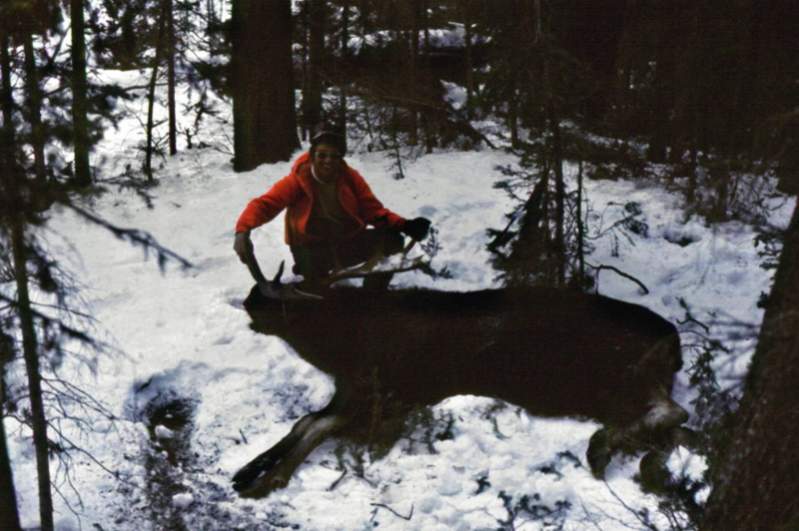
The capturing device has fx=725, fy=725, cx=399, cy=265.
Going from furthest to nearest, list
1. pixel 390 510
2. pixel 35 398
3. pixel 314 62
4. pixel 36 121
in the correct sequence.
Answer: pixel 314 62, pixel 390 510, pixel 35 398, pixel 36 121

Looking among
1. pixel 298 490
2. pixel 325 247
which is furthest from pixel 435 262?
pixel 298 490

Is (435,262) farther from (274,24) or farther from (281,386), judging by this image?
(274,24)

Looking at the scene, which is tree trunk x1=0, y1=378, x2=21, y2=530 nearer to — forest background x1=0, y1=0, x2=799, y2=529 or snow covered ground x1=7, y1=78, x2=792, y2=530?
forest background x1=0, y1=0, x2=799, y2=529

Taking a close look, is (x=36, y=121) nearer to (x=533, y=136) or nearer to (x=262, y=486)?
(x=262, y=486)

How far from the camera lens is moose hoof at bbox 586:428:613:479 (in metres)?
5.18

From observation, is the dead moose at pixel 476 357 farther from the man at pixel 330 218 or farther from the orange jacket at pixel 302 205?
the orange jacket at pixel 302 205

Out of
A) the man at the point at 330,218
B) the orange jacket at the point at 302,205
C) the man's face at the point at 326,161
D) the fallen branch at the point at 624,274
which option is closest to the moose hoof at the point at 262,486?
the man at the point at 330,218

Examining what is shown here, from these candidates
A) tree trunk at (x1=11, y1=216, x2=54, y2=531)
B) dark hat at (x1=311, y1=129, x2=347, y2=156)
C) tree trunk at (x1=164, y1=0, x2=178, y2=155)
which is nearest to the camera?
tree trunk at (x1=11, y1=216, x2=54, y2=531)

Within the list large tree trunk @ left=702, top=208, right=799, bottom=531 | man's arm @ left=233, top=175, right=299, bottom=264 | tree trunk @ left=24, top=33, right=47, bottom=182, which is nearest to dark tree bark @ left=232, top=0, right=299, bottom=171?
man's arm @ left=233, top=175, right=299, bottom=264

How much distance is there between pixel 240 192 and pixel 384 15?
6329 mm

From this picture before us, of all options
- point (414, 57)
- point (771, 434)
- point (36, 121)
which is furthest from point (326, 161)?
point (414, 57)

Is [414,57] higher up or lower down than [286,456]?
higher up

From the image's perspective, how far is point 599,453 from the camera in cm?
522

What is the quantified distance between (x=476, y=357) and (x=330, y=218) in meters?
2.04
